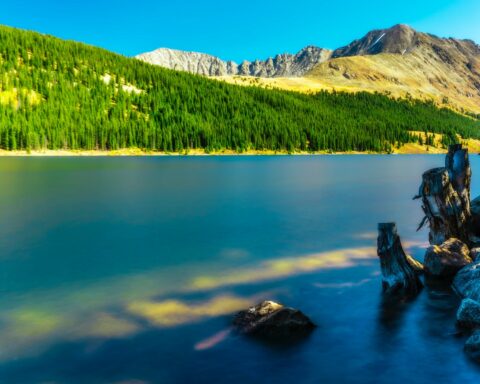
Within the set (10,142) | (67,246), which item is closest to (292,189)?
(67,246)

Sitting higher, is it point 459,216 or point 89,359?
point 459,216

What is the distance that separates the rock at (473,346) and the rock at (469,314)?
956 millimetres

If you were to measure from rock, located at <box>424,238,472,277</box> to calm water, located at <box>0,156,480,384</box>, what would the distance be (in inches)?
54.3

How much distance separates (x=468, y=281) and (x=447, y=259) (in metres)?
2.27

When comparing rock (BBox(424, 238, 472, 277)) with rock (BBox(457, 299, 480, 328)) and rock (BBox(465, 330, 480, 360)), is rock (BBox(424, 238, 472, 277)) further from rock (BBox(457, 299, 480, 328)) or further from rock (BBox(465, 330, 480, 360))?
rock (BBox(465, 330, 480, 360))

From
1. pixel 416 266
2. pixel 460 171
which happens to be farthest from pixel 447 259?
pixel 460 171

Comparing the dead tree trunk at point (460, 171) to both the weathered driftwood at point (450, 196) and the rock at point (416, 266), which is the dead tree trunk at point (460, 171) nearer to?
the weathered driftwood at point (450, 196)

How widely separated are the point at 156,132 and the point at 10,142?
61.5 meters

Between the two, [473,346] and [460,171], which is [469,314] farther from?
[460,171]

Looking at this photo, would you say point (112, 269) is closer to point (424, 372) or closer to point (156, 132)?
point (424, 372)

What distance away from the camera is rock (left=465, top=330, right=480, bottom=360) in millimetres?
11617

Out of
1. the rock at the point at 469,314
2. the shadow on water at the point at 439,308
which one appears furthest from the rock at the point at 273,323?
the rock at the point at 469,314

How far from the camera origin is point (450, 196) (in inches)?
824

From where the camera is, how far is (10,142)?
149m
